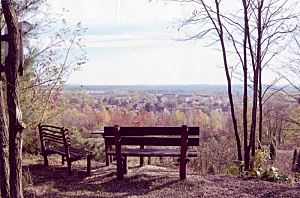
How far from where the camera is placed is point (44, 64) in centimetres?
766

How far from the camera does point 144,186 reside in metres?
4.70

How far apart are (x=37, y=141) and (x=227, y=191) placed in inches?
222

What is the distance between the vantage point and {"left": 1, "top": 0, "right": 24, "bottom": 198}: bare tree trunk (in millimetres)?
3457

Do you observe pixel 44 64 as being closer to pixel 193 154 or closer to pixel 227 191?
pixel 193 154

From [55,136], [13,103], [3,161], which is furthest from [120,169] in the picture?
[13,103]

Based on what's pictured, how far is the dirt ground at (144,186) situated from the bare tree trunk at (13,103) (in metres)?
0.84

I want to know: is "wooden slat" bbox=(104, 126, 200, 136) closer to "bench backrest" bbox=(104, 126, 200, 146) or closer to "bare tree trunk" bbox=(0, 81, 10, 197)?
"bench backrest" bbox=(104, 126, 200, 146)

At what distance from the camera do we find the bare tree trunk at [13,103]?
346cm

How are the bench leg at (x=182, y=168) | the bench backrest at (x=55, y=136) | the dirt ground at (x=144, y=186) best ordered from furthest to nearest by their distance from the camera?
the bench backrest at (x=55, y=136) → the bench leg at (x=182, y=168) → the dirt ground at (x=144, y=186)

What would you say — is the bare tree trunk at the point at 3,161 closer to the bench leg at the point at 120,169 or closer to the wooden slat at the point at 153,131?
the bench leg at the point at 120,169

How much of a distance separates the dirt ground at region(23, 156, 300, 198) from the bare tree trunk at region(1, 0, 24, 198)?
0.84 metres

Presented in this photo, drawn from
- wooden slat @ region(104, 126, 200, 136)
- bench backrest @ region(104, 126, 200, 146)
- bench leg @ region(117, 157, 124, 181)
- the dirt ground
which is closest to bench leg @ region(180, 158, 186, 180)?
the dirt ground

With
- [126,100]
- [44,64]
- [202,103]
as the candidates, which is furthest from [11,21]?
[202,103]

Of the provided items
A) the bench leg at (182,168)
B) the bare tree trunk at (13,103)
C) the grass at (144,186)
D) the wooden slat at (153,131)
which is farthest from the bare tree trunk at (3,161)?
the bench leg at (182,168)
